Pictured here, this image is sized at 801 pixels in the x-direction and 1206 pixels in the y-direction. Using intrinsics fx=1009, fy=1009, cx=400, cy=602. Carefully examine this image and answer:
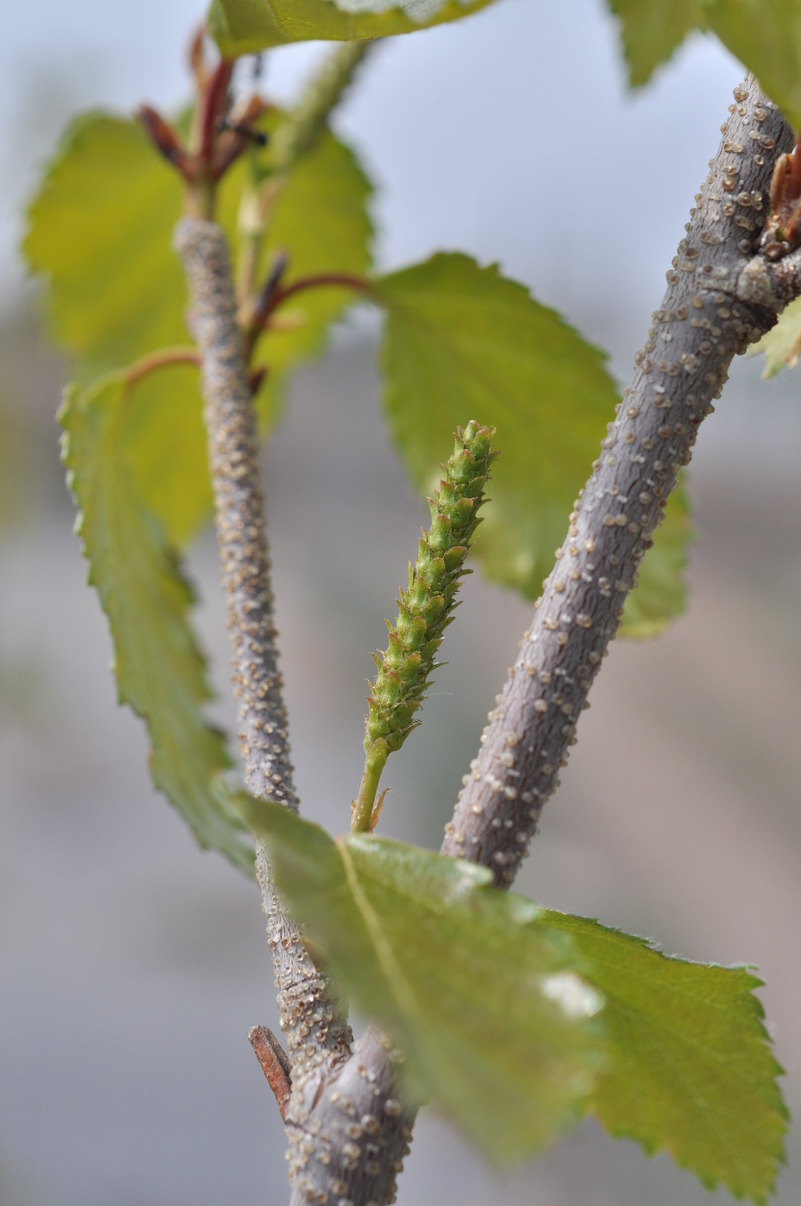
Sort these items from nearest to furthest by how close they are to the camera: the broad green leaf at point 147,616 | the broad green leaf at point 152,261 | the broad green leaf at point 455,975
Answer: the broad green leaf at point 455,975 < the broad green leaf at point 147,616 < the broad green leaf at point 152,261

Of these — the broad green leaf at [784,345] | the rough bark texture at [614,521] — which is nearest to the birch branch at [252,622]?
the rough bark texture at [614,521]

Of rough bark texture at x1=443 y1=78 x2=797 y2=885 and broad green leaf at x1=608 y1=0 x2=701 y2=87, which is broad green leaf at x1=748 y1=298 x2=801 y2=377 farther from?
broad green leaf at x1=608 y1=0 x2=701 y2=87

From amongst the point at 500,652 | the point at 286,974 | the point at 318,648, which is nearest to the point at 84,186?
the point at 286,974

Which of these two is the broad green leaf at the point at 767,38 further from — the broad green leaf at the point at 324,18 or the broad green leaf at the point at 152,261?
the broad green leaf at the point at 152,261

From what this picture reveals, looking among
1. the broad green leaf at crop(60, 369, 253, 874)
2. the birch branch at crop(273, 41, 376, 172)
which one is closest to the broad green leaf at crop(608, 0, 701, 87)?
the birch branch at crop(273, 41, 376, 172)

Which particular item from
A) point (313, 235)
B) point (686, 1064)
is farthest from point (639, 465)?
point (313, 235)
